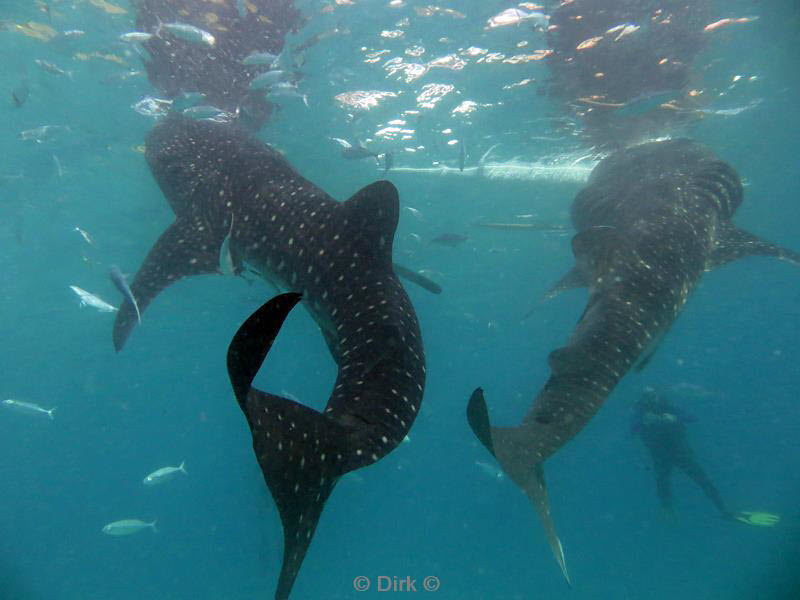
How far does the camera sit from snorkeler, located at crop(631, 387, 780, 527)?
1441 cm

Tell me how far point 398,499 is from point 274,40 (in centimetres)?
8109

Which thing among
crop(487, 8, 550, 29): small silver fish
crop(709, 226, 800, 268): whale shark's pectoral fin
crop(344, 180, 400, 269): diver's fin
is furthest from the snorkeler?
crop(344, 180, 400, 269): diver's fin

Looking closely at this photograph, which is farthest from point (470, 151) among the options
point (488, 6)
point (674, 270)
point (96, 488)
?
point (96, 488)

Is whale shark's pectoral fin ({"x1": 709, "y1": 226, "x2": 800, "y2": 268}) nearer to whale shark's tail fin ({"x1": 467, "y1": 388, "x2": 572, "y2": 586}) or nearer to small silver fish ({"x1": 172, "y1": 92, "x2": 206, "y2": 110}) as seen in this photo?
whale shark's tail fin ({"x1": 467, "y1": 388, "x2": 572, "y2": 586})

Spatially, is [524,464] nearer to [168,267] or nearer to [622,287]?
[622,287]

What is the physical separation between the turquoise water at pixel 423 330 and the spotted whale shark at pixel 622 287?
7.17 metres

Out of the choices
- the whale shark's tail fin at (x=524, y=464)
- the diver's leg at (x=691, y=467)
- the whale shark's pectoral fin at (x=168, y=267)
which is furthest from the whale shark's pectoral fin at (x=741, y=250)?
the diver's leg at (x=691, y=467)

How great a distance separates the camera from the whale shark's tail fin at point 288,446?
81.6 inches

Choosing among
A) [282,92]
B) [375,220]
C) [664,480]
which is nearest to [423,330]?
[664,480]

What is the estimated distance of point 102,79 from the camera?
14.8 meters

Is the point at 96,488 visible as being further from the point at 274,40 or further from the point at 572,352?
the point at 572,352

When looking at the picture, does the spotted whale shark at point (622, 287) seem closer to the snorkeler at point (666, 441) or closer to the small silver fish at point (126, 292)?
the small silver fish at point (126, 292)

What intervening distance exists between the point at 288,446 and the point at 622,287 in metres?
3.92

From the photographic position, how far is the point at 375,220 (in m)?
3.67
